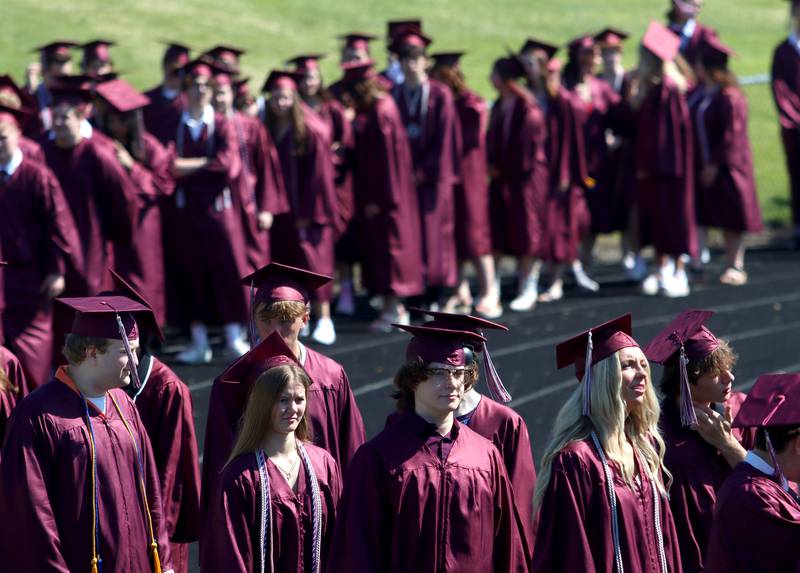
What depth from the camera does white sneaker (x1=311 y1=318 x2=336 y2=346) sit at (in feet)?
41.2

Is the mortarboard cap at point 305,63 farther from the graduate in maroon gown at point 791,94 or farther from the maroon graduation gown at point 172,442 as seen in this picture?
the maroon graduation gown at point 172,442

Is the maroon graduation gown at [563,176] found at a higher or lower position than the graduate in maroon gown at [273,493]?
lower

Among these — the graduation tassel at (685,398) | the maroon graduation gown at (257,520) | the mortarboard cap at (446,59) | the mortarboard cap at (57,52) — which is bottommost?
the mortarboard cap at (446,59)

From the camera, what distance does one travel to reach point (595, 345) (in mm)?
→ 6434

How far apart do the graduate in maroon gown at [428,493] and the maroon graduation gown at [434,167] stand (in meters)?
7.54

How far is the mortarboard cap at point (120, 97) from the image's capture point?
11742 mm

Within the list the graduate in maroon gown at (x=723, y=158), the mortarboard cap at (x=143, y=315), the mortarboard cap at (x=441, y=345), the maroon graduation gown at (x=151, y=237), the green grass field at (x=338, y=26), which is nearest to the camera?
the mortarboard cap at (x=441, y=345)

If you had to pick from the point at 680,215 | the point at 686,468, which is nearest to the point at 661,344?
the point at 686,468

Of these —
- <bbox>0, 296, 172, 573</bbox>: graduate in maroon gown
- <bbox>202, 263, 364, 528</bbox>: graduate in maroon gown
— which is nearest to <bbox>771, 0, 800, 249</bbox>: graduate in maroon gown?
<bbox>202, 263, 364, 528</bbox>: graduate in maroon gown

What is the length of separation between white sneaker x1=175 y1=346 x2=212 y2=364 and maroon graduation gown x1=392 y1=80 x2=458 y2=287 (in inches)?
90.1

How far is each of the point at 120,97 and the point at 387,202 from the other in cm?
248

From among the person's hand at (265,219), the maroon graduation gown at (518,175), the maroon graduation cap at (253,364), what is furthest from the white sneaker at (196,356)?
the maroon graduation cap at (253,364)

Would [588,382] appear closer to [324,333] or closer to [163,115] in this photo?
[324,333]

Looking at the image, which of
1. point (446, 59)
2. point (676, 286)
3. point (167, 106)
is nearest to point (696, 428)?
point (167, 106)
